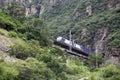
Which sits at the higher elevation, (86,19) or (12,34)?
(12,34)

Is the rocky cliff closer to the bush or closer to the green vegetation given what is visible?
the green vegetation

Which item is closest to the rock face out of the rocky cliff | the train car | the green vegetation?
the green vegetation

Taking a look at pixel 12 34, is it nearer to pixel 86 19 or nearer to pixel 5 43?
pixel 5 43

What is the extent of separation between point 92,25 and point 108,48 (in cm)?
1788

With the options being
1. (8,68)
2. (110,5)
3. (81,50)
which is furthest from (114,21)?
(8,68)

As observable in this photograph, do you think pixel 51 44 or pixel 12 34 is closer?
pixel 12 34

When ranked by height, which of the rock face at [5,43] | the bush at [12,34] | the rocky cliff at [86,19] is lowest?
the rocky cliff at [86,19]

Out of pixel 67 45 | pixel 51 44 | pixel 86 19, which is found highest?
pixel 51 44

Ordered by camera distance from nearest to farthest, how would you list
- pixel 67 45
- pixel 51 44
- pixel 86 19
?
pixel 51 44 < pixel 67 45 < pixel 86 19

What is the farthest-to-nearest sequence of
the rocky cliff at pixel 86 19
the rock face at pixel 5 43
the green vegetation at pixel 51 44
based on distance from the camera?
the rocky cliff at pixel 86 19
the rock face at pixel 5 43
the green vegetation at pixel 51 44

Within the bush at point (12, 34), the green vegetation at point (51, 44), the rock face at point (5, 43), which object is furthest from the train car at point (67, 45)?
the rock face at point (5, 43)

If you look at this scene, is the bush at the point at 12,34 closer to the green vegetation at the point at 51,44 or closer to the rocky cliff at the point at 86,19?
the green vegetation at the point at 51,44

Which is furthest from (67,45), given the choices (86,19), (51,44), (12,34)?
(86,19)

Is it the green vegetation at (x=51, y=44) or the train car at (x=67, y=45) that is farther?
the train car at (x=67, y=45)
